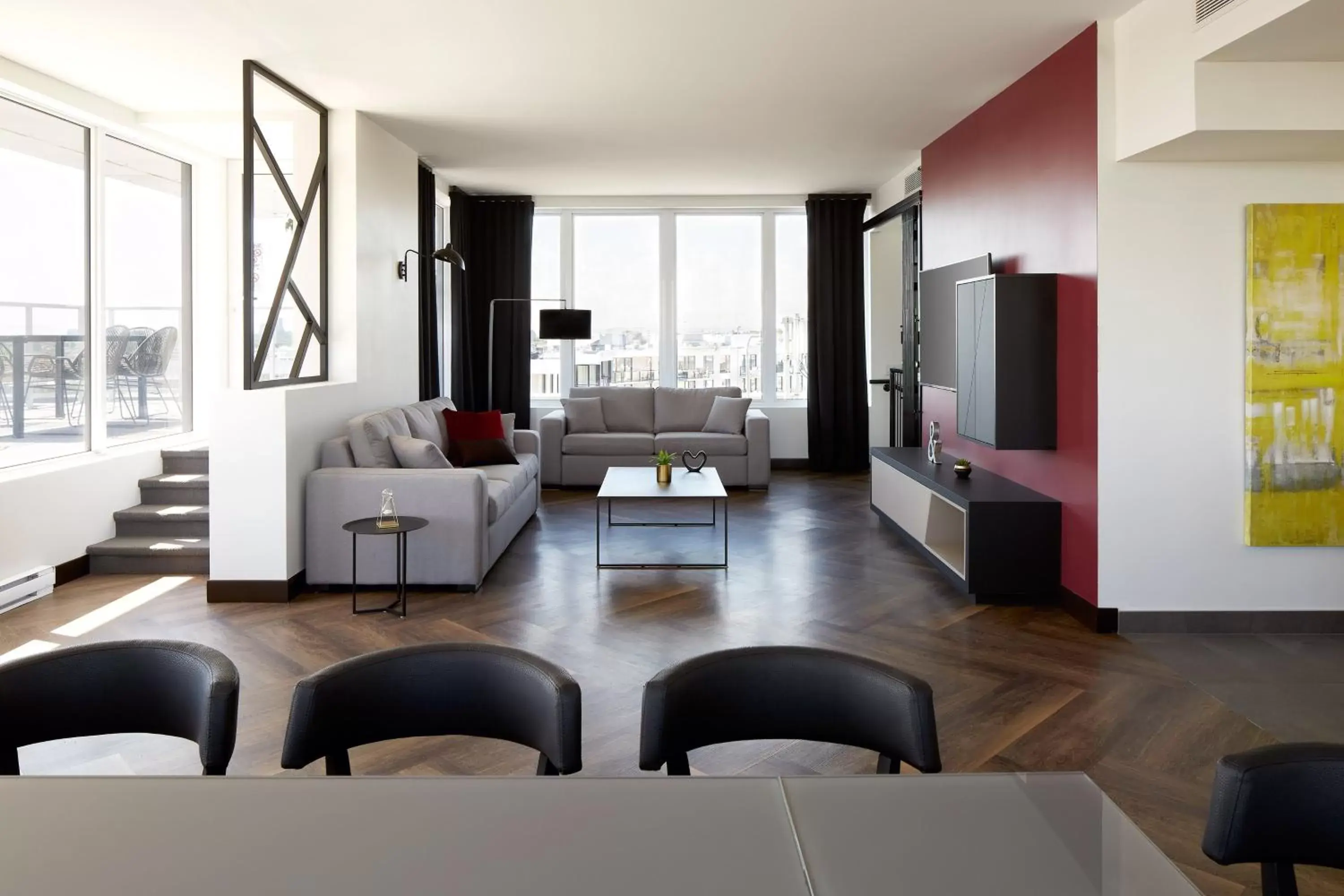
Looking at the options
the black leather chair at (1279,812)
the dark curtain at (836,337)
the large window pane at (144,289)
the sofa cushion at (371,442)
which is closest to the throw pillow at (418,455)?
the sofa cushion at (371,442)

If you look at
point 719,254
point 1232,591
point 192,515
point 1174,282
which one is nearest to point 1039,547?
point 1232,591

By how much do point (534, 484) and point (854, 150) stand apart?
3.74 meters

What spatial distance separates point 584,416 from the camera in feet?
31.5

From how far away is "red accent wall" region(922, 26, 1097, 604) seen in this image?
473 cm

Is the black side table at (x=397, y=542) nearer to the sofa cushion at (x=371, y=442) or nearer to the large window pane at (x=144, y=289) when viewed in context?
the sofa cushion at (x=371, y=442)

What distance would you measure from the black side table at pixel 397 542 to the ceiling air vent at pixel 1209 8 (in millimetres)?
4216

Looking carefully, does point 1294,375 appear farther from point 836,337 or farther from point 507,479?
point 836,337

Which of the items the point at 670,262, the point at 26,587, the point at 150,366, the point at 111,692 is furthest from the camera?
the point at 670,262

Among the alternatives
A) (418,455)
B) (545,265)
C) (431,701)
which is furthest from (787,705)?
(545,265)

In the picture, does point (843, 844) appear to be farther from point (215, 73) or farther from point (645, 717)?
point (215, 73)

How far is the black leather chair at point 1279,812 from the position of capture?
49.5 inches

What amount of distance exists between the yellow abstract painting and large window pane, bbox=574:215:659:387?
6.79 m

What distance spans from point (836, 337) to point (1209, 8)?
21.2 ft

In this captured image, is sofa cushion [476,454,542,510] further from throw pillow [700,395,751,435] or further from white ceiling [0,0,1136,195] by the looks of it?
white ceiling [0,0,1136,195]
